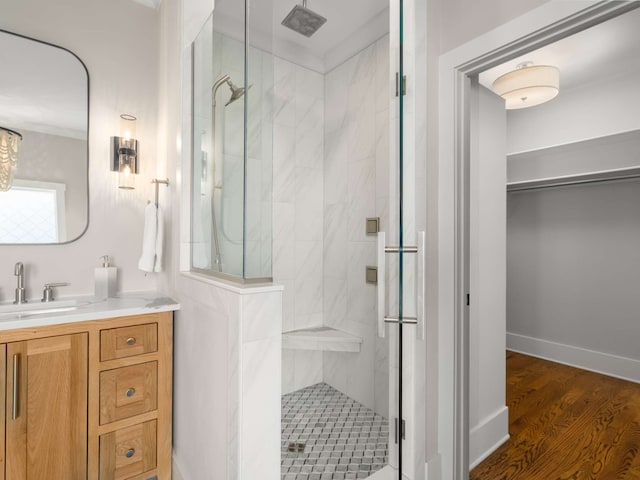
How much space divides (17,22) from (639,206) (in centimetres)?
481

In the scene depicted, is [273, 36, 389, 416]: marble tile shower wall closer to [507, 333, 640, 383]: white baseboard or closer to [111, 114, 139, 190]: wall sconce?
[111, 114, 139, 190]: wall sconce

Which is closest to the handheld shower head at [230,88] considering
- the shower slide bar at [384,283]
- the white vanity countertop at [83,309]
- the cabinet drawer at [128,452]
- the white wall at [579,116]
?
the shower slide bar at [384,283]

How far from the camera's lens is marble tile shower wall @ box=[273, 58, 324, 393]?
2512mm

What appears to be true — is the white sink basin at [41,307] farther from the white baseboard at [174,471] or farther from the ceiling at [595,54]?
the ceiling at [595,54]

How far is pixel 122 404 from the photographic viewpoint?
154cm

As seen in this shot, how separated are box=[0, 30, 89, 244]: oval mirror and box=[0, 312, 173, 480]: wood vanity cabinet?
2.40 ft

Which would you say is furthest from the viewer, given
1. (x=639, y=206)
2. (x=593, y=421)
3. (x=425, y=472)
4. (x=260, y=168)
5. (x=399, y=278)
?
(x=639, y=206)

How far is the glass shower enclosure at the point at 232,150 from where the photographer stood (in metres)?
1.15

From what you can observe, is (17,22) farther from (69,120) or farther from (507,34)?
(507,34)

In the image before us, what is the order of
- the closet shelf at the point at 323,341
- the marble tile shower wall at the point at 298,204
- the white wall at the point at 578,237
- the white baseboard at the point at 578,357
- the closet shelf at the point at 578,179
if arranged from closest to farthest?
the closet shelf at the point at 323,341 → the marble tile shower wall at the point at 298,204 → the closet shelf at the point at 578,179 → the white wall at the point at 578,237 → the white baseboard at the point at 578,357

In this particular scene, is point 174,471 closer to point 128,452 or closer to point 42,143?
point 128,452

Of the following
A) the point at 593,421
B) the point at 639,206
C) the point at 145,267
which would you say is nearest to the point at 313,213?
the point at 145,267

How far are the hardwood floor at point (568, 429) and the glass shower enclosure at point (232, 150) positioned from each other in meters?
1.76

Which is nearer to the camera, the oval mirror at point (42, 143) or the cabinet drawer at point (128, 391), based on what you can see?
the cabinet drawer at point (128, 391)
